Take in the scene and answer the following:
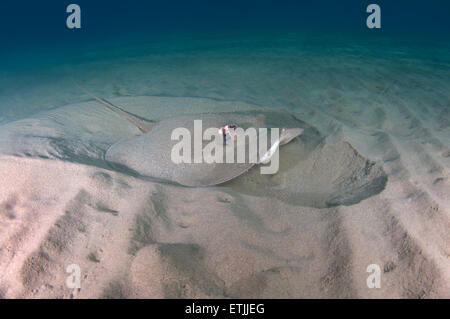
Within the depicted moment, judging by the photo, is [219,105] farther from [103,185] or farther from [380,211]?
[380,211]

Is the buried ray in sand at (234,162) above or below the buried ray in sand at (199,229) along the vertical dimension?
above

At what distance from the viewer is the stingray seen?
3.01 meters

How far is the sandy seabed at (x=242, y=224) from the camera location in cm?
176

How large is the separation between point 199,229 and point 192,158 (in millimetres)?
1289

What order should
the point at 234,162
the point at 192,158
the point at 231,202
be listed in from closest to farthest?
the point at 231,202, the point at 234,162, the point at 192,158

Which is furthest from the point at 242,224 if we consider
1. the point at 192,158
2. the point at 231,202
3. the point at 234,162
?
the point at 192,158

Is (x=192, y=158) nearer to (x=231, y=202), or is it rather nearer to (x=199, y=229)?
(x=231, y=202)

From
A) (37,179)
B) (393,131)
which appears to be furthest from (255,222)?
(393,131)

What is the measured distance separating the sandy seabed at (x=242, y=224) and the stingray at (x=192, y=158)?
0.76 feet

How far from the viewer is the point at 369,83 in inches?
279

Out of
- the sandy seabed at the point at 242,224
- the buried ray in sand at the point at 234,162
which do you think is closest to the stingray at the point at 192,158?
the buried ray in sand at the point at 234,162

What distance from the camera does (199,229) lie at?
232 cm

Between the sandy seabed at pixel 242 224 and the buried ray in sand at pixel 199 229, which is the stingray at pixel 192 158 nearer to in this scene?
the buried ray in sand at pixel 199 229

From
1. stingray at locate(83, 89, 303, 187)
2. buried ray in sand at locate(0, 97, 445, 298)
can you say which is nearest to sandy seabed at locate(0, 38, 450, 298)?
buried ray in sand at locate(0, 97, 445, 298)
